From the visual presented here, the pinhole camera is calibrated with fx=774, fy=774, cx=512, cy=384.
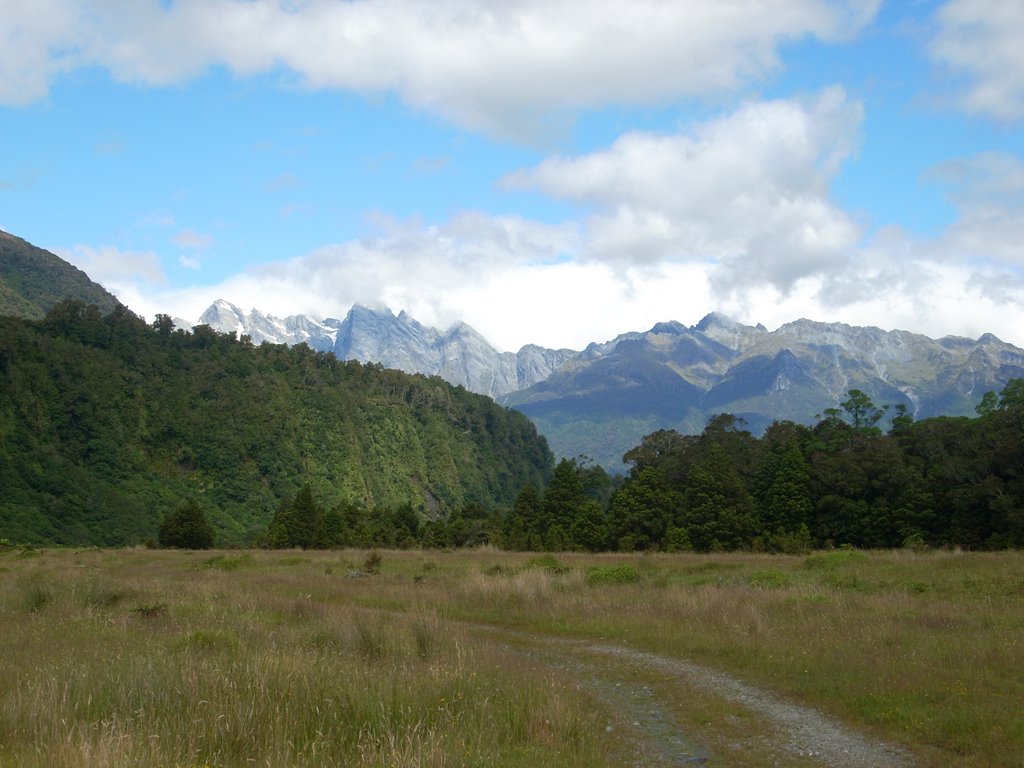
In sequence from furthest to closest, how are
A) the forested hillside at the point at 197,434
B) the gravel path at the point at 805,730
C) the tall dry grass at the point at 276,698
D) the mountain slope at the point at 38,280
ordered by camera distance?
the mountain slope at the point at 38,280 < the forested hillside at the point at 197,434 < the gravel path at the point at 805,730 < the tall dry grass at the point at 276,698

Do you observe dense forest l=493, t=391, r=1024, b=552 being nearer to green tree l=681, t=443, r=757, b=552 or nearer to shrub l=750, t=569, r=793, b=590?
green tree l=681, t=443, r=757, b=552

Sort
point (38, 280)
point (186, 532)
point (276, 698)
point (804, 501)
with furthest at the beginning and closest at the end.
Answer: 1. point (38, 280)
2. point (186, 532)
3. point (804, 501)
4. point (276, 698)

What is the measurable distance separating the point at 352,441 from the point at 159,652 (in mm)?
115014

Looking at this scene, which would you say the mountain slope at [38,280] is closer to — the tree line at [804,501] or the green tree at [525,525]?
the green tree at [525,525]

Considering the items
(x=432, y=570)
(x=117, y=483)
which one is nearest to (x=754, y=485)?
(x=432, y=570)

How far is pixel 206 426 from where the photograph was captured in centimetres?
10356

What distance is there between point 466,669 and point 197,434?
100m

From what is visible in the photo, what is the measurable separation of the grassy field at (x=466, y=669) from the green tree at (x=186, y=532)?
37.3 meters

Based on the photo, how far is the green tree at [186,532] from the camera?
55.2m

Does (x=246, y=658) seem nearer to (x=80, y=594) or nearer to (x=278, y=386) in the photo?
(x=80, y=594)

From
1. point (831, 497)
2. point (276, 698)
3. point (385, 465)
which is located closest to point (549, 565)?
point (276, 698)

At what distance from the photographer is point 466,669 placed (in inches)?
396

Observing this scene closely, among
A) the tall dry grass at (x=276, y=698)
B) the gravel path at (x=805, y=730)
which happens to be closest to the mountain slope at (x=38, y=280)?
the tall dry grass at (x=276, y=698)

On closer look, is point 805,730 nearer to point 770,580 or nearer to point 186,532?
point 770,580
